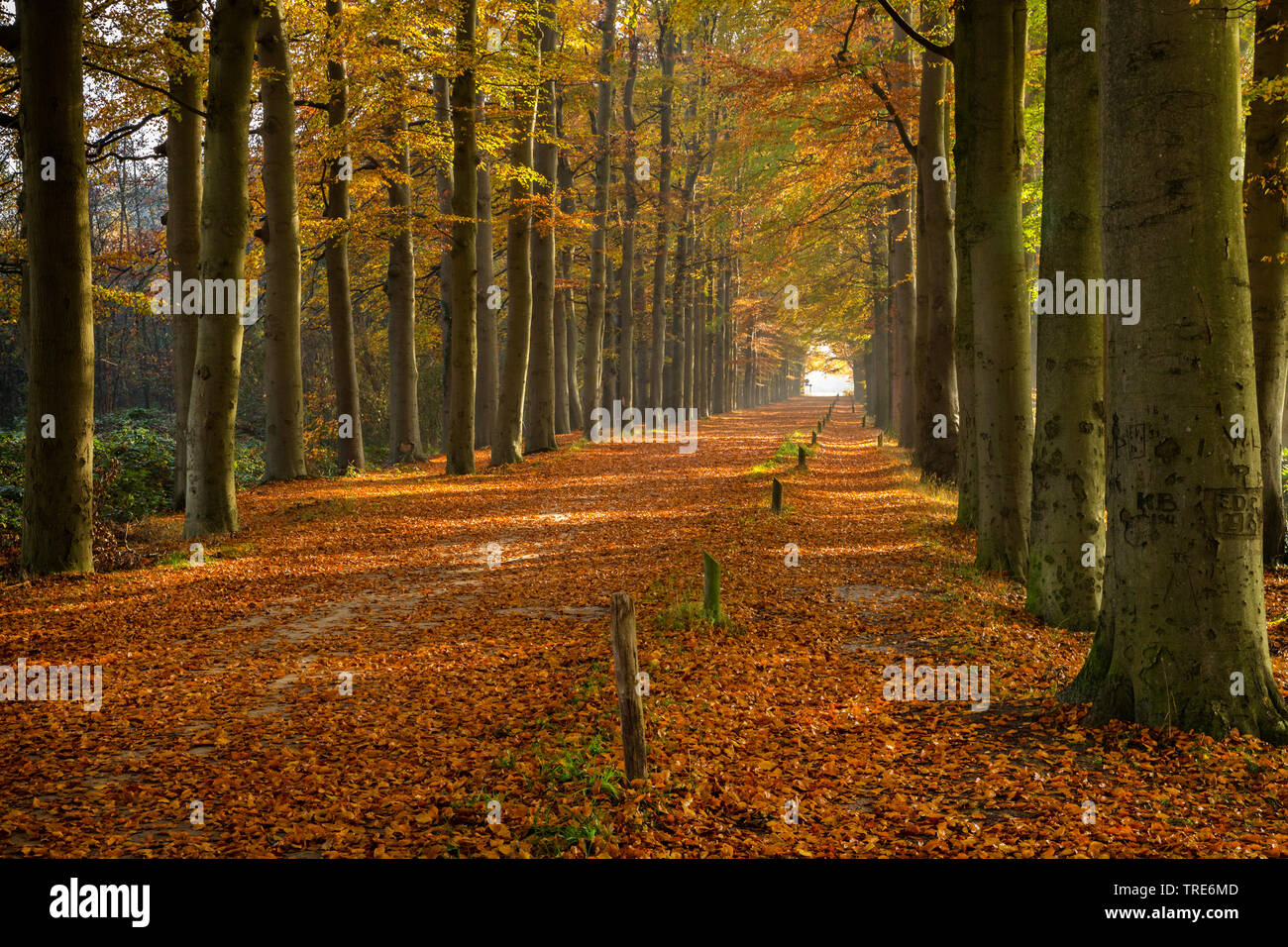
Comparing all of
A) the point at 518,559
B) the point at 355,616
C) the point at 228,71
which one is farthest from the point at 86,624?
the point at 228,71

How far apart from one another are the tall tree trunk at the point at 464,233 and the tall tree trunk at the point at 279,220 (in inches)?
122

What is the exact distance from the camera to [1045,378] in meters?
8.02

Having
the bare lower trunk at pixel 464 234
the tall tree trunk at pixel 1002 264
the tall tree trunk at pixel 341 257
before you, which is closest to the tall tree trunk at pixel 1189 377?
the tall tree trunk at pixel 1002 264

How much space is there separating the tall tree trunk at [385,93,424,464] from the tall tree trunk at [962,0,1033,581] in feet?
38.1

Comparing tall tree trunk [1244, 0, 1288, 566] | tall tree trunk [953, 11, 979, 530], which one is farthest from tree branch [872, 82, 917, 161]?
tall tree trunk [1244, 0, 1288, 566]

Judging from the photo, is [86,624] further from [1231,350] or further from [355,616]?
[1231,350]

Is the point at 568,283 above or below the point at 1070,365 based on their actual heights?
above

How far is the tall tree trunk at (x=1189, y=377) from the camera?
17.1ft

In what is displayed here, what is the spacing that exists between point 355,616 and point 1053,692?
6.35 m

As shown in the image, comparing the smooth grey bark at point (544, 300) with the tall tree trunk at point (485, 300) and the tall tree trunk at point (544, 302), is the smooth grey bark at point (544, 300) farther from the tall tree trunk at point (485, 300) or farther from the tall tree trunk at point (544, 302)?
the tall tree trunk at point (485, 300)

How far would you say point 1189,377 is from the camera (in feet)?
17.1

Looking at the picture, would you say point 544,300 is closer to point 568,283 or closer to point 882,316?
point 568,283

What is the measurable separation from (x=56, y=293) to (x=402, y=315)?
11838mm

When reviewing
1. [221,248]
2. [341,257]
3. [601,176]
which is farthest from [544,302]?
[221,248]
